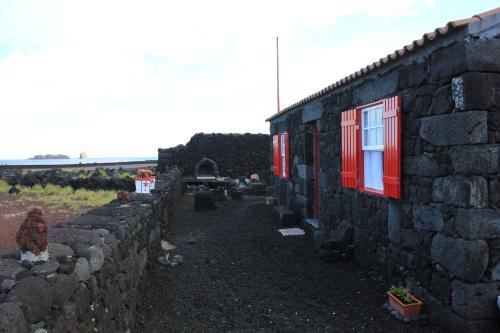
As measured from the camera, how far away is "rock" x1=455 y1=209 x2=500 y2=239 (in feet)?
12.2

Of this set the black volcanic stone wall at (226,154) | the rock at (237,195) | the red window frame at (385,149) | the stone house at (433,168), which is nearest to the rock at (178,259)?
the stone house at (433,168)

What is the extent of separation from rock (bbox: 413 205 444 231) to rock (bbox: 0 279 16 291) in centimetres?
381

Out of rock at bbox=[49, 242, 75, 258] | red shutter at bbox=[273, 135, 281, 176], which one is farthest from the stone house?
red shutter at bbox=[273, 135, 281, 176]

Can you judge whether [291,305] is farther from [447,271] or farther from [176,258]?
[176,258]

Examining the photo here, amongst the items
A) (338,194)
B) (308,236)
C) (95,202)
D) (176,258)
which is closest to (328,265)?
(338,194)

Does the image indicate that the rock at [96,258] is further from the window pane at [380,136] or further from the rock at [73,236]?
the window pane at [380,136]

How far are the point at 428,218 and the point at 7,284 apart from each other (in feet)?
12.9

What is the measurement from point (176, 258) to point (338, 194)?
2994 mm

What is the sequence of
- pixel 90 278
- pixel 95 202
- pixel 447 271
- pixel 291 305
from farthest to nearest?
1. pixel 95 202
2. pixel 291 305
3. pixel 447 271
4. pixel 90 278

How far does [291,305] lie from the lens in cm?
476

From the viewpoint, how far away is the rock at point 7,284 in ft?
6.56

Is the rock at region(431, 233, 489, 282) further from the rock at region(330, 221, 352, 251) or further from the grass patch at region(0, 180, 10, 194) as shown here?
the grass patch at region(0, 180, 10, 194)

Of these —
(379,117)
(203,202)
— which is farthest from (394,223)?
(203,202)

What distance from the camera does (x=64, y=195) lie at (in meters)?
14.4
